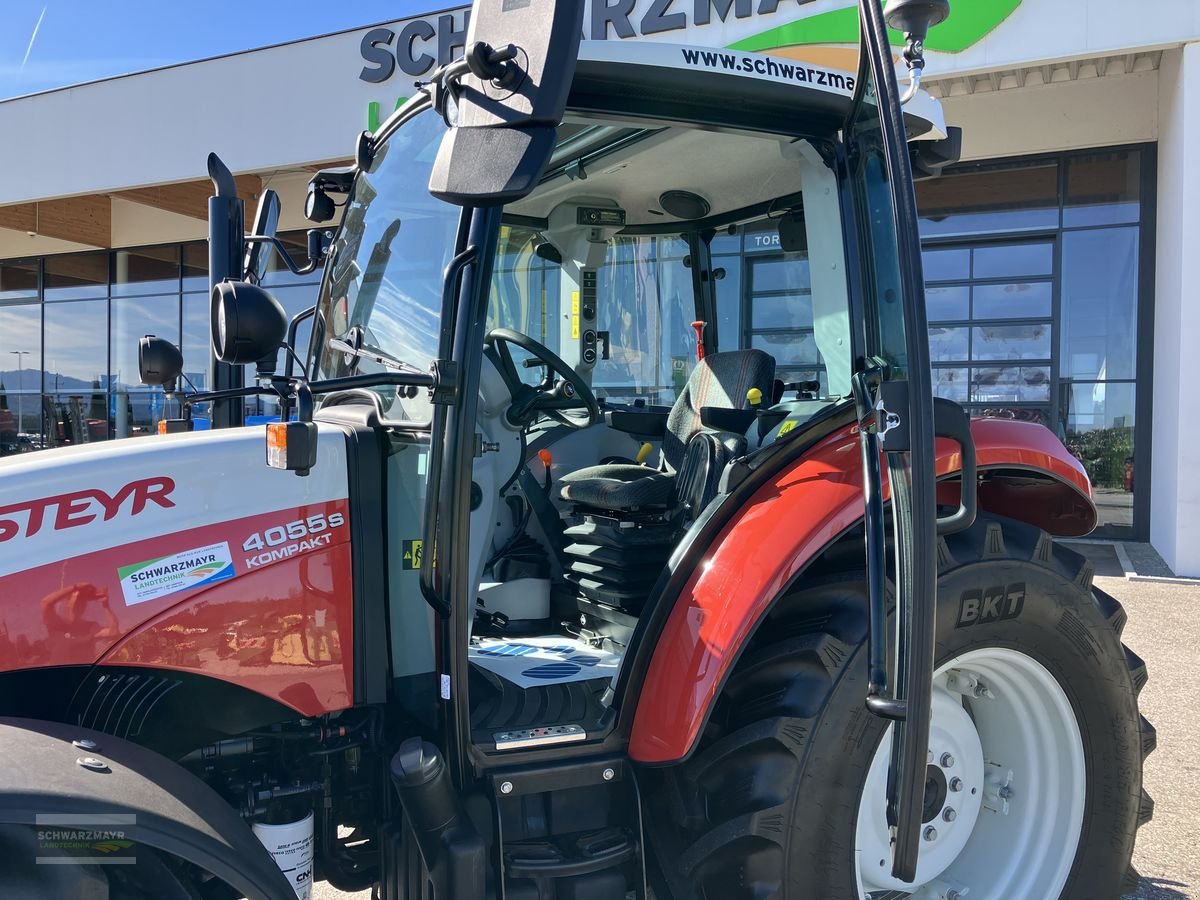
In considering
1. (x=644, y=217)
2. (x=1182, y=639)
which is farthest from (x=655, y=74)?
(x=1182, y=639)

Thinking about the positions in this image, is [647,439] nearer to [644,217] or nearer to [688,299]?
[688,299]

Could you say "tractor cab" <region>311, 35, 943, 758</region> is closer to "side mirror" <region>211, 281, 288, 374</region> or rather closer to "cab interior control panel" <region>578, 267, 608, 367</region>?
"cab interior control panel" <region>578, 267, 608, 367</region>

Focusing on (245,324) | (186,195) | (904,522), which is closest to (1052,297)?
(904,522)

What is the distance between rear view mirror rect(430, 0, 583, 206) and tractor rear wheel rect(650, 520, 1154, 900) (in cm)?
125

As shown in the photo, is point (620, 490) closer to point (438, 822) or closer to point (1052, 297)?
point (438, 822)

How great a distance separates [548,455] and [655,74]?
1.79 metres

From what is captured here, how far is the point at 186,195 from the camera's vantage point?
1293 centimetres

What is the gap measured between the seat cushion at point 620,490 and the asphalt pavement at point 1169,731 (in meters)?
1.47

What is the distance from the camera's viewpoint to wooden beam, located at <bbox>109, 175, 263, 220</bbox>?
12.1 metres

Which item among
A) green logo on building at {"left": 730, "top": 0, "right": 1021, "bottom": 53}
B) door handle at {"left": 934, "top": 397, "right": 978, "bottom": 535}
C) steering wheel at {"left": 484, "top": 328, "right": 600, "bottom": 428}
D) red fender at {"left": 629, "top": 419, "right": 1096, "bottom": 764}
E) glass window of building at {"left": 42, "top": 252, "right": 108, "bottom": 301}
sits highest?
green logo on building at {"left": 730, "top": 0, "right": 1021, "bottom": 53}

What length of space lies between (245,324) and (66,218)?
1524 cm

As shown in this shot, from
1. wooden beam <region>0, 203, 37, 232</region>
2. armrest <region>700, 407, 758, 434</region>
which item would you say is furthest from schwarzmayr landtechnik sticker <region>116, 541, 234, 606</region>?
wooden beam <region>0, 203, 37, 232</region>

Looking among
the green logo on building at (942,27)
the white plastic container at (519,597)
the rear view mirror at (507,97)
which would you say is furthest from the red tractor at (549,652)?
the green logo on building at (942,27)

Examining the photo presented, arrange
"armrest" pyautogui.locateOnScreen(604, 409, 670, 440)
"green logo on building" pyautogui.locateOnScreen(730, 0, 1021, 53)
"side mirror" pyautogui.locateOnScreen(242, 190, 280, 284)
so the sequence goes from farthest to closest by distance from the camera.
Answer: "green logo on building" pyautogui.locateOnScreen(730, 0, 1021, 53) < "armrest" pyautogui.locateOnScreen(604, 409, 670, 440) < "side mirror" pyautogui.locateOnScreen(242, 190, 280, 284)
